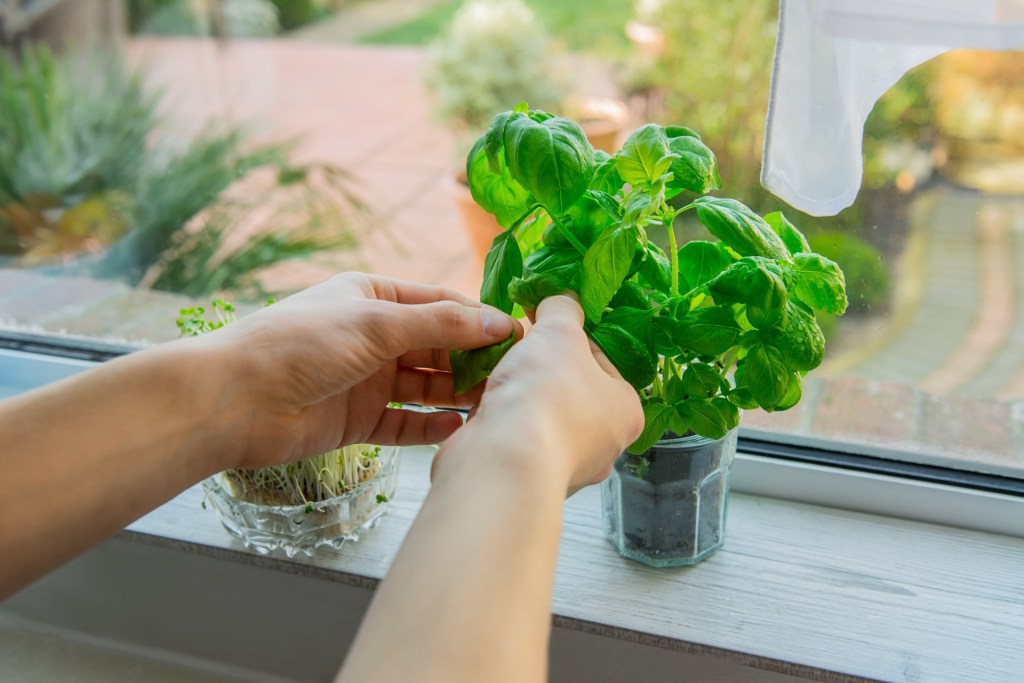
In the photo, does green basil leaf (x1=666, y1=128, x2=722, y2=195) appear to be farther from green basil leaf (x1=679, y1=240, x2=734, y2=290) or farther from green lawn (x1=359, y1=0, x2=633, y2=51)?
green lawn (x1=359, y1=0, x2=633, y2=51)

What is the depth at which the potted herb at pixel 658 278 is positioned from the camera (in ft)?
1.97

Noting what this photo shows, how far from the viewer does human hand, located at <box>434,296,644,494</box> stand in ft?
1.67

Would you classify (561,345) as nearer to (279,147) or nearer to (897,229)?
(897,229)

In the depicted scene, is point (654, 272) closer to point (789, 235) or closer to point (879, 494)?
point (789, 235)

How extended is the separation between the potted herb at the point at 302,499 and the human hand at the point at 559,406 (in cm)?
30

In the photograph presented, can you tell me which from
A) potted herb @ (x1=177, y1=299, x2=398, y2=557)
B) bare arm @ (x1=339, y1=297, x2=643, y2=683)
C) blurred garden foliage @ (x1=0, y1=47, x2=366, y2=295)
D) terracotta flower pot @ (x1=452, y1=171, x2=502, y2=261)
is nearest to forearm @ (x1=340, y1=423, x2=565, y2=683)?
bare arm @ (x1=339, y1=297, x2=643, y2=683)

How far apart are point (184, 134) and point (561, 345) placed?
1016 millimetres

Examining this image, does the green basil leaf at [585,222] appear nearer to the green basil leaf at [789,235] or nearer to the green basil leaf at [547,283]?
the green basil leaf at [547,283]

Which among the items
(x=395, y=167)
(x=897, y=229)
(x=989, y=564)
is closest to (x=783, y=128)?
(x=897, y=229)

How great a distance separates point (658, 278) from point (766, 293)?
0.35ft

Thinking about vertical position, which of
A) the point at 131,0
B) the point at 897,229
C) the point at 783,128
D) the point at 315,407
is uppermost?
the point at 131,0

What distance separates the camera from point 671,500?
0.75 m

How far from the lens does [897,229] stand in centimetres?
94

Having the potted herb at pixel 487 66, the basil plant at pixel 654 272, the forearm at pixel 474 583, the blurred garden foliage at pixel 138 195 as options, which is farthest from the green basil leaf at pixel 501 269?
the potted herb at pixel 487 66
